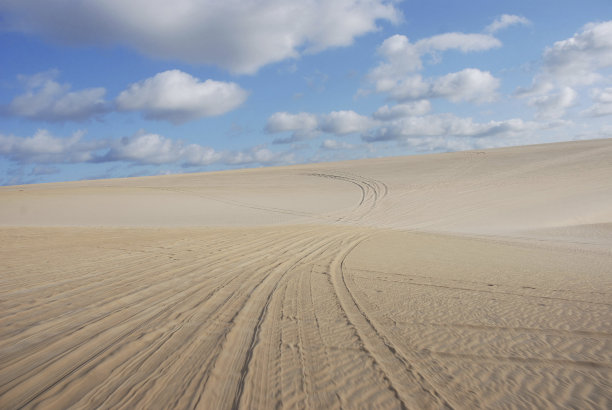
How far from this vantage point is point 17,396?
294cm

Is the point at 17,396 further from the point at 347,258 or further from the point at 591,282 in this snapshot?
the point at 591,282

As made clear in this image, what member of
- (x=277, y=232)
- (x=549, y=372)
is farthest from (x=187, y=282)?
(x=277, y=232)

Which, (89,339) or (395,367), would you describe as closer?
(395,367)

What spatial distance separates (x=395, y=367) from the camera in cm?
363

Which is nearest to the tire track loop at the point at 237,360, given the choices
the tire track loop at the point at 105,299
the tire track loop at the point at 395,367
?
the tire track loop at the point at 395,367

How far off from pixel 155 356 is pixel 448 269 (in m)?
7.12

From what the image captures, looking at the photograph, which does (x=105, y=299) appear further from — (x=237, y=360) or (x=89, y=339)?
(x=237, y=360)

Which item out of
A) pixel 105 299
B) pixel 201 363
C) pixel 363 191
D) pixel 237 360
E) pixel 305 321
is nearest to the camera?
pixel 201 363

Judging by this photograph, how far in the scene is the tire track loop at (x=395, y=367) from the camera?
3123 millimetres

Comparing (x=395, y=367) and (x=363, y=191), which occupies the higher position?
(x=363, y=191)

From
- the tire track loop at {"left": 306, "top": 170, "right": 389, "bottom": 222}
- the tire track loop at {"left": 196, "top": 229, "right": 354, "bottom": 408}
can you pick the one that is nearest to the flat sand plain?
the tire track loop at {"left": 196, "top": 229, "right": 354, "bottom": 408}

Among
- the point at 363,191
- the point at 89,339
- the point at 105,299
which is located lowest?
the point at 89,339

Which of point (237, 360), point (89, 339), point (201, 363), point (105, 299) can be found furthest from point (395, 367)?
point (105, 299)

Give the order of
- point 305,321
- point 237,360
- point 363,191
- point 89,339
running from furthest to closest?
1. point 363,191
2. point 305,321
3. point 89,339
4. point 237,360
